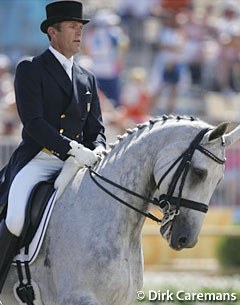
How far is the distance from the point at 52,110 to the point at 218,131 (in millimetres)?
1278

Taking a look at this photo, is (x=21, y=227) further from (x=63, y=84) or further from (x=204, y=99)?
(x=204, y=99)

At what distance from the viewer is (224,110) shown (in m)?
18.4

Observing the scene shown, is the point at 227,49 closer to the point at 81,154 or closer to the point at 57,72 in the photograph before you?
the point at 57,72

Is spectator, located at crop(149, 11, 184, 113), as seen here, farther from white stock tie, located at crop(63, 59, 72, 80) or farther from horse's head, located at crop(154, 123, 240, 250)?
horse's head, located at crop(154, 123, 240, 250)

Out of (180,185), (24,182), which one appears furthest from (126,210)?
(24,182)

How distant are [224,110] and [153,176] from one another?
11461 mm

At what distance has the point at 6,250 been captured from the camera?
7223 mm

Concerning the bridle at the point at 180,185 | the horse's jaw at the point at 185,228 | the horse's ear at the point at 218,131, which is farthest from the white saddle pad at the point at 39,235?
the horse's ear at the point at 218,131

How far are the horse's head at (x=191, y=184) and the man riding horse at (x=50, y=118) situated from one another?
2.12 ft

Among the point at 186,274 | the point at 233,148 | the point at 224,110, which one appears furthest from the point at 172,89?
the point at 186,274

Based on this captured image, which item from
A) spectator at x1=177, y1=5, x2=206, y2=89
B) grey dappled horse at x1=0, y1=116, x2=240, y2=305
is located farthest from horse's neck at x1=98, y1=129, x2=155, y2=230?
spectator at x1=177, y1=5, x2=206, y2=89

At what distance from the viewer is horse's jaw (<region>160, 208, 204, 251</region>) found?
675 cm

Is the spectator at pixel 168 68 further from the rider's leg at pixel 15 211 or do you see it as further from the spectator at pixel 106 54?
the rider's leg at pixel 15 211

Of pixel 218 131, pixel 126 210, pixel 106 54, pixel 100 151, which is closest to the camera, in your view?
pixel 218 131
